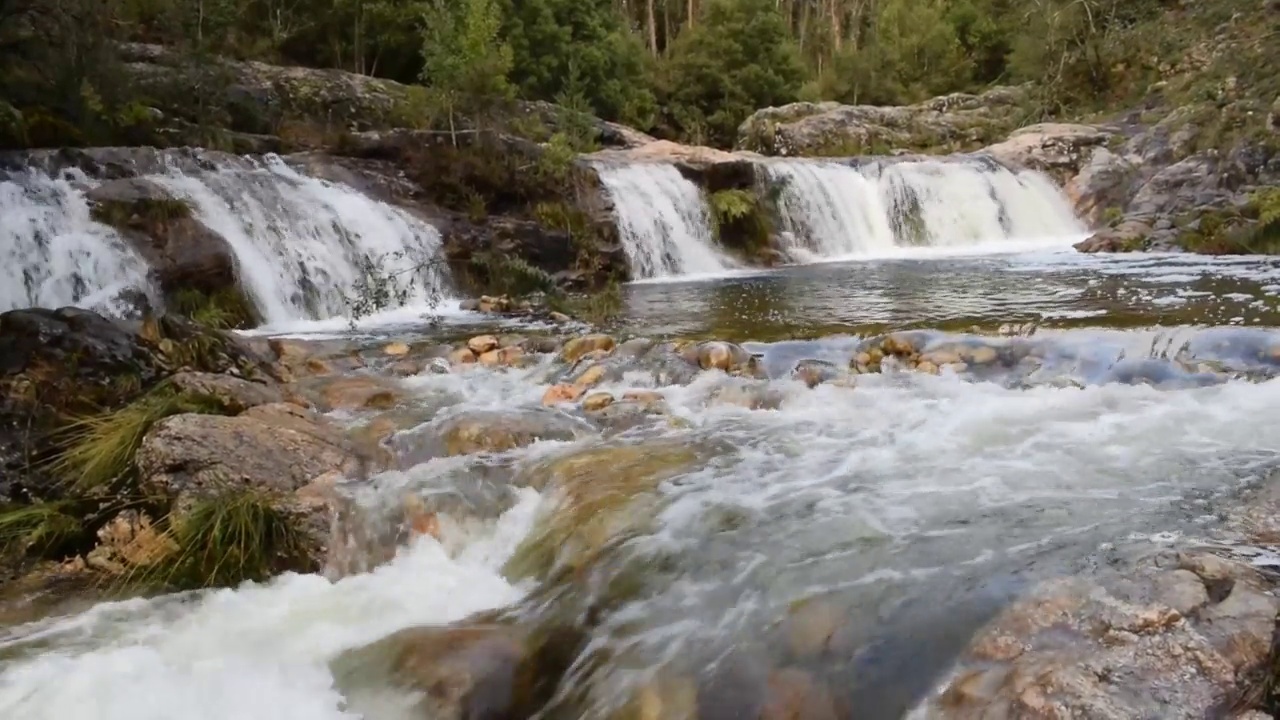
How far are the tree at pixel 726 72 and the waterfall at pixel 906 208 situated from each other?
11.3 meters

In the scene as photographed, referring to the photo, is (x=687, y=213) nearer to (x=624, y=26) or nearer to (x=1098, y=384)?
(x=1098, y=384)

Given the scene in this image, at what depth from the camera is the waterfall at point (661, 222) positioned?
1483 cm

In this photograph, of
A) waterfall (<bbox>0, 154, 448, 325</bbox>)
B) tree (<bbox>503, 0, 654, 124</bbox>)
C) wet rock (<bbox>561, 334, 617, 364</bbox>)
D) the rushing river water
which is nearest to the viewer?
the rushing river water

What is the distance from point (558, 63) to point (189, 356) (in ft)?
61.7

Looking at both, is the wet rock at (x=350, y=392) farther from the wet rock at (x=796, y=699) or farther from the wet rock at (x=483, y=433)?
the wet rock at (x=796, y=699)

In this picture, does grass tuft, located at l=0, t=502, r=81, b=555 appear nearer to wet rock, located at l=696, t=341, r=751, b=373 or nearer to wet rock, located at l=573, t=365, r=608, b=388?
wet rock, located at l=573, t=365, r=608, b=388

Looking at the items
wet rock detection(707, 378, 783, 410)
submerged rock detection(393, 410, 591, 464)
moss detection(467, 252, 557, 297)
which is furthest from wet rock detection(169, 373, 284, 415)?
moss detection(467, 252, 557, 297)

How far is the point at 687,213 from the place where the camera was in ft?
52.1

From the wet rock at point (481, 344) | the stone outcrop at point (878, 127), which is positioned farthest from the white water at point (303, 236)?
the stone outcrop at point (878, 127)

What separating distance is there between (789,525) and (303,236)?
8.76 m

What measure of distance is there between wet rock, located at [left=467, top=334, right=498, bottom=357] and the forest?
6.16 meters

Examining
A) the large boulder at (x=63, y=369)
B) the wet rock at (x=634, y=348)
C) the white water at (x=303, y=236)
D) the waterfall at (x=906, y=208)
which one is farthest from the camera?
the waterfall at (x=906, y=208)

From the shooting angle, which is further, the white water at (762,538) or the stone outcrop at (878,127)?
the stone outcrop at (878,127)

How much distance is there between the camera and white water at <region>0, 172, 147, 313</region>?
9.10 metres
